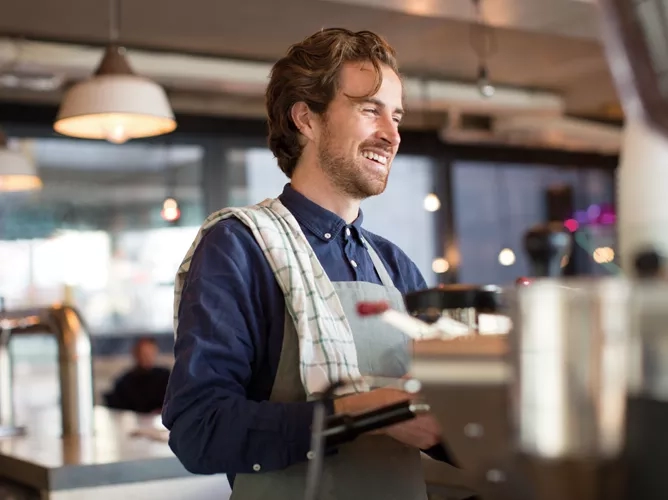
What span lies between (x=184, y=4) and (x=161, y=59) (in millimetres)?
880

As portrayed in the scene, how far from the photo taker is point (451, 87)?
6754 millimetres

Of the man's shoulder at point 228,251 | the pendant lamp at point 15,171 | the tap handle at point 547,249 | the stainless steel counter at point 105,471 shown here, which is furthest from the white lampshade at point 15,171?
the tap handle at point 547,249

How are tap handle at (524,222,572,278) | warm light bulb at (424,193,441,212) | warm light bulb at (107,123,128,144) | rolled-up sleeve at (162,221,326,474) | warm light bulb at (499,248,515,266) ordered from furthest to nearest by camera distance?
warm light bulb at (499,248,515,266) < warm light bulb at (424,193,441,212) < warm light bulb at (107,123,128,144) < rolled-up sleeve at (162,221,326,474) < tap handle at (524,222,572,278)

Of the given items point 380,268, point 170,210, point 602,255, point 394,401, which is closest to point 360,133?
point 380,268

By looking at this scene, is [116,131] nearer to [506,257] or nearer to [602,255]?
[602,255]

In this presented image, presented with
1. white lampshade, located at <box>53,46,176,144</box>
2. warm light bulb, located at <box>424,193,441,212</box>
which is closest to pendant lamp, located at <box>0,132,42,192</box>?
white lampshade, located at <box>53,46,176,144</box>

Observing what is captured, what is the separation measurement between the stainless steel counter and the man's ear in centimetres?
98

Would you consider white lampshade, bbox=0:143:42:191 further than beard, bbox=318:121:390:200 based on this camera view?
Yes

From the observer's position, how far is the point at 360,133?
166 cm

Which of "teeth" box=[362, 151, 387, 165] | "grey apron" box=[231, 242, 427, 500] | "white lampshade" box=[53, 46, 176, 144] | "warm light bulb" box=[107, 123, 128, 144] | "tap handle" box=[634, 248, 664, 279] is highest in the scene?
"white lampshade" box=[53, 46, 176, 144]

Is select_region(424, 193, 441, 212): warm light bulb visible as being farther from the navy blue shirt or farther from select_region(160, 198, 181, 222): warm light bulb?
the navy blue shirt

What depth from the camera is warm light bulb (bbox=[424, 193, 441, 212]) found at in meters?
7.41

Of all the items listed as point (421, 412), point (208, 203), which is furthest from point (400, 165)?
point (421, 412)

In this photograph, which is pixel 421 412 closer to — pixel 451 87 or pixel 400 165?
pixel 451 87
